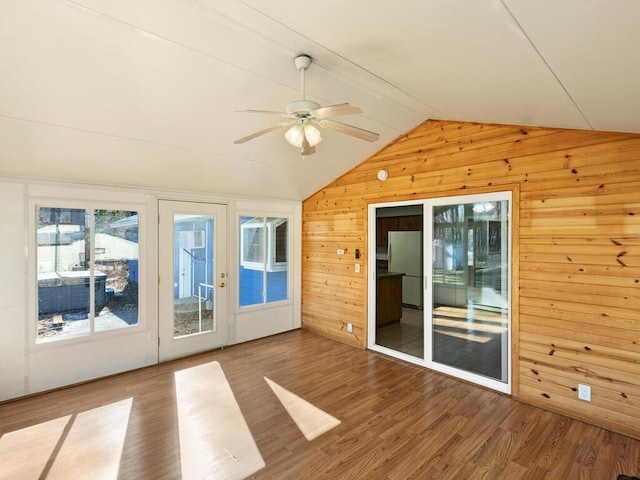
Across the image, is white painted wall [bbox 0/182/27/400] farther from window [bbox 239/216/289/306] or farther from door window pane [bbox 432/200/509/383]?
door window pane [bbox 432/200/509/383]

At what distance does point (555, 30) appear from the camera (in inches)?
59.4

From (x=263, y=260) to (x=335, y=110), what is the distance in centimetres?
360

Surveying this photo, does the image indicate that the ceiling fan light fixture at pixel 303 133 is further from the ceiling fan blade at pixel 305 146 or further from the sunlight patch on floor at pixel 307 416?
the sunlight patch on floor at pixel 307 416

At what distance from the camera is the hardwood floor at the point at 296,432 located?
2.33m

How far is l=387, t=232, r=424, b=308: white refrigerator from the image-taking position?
6.93m

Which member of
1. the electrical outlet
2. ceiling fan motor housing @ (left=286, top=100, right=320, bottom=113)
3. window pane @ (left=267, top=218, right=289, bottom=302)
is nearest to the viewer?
ceiling fan motor housing @ (left=286, top=100, right=320, bottom=113)

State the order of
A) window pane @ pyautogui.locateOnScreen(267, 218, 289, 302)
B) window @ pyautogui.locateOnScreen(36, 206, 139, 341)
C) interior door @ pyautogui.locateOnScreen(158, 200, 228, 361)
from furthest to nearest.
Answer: window pane @ pyautogui.locateOnScreen(267, 218, 289, 302) < interior door @ pyautogui.locateOnScreen(158, 200, 228, 361) < window @ pyautogui.locateOnScreen(36, 206, 139, 341)

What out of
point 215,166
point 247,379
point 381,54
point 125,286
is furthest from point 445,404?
point 125,286

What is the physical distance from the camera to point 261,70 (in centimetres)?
253

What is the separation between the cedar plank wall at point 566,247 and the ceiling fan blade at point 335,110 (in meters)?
2.11

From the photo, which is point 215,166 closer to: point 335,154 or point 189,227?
point 189,227

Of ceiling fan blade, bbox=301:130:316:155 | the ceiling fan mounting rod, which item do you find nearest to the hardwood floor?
ceiling fan blade, bbox=301:130:316:155

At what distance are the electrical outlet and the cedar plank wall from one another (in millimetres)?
39

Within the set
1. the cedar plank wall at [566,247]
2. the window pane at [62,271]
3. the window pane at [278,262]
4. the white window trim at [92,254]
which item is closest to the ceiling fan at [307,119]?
the cedar plank wall at [566,247]
